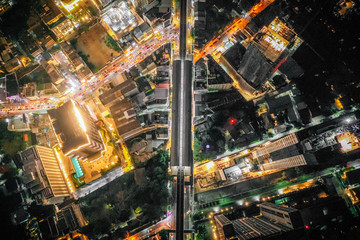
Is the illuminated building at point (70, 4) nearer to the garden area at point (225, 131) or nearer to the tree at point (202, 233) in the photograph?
the garden area at point (225, 131)

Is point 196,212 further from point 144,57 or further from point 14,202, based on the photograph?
point 14,202

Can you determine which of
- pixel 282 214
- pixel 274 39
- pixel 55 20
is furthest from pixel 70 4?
pixel 282 214

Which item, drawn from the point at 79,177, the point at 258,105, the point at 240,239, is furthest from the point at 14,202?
the point at 258,105

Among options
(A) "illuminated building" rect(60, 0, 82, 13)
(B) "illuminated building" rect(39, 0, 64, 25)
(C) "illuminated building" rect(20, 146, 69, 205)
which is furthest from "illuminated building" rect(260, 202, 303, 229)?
(B) "illuminated building" rect(39, 0, 64, 25)

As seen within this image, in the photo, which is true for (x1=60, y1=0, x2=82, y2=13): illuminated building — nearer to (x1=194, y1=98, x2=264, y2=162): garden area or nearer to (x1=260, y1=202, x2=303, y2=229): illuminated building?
(x1=194, y1=98, x2=264, y2=162): garden area

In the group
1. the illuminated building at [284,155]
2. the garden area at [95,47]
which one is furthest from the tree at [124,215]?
the garden area at [95,47]

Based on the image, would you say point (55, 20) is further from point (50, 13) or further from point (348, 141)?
point (348, 141)
